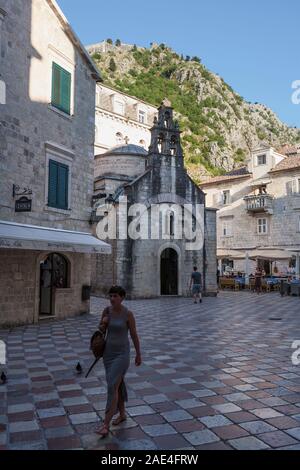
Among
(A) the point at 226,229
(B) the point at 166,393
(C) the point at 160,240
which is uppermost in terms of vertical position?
(A) the point at 226,229

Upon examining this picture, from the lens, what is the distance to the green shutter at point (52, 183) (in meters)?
12.9

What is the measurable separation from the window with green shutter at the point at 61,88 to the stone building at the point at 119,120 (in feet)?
81.5

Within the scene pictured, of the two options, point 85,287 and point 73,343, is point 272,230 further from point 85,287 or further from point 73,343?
point 73,343

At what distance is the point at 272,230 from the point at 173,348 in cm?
2805

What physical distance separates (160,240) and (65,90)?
1099cm

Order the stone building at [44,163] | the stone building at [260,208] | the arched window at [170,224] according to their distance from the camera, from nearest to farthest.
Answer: the stone building at [44,163]
the arched window at [170,224]
the stone building at [260,208]

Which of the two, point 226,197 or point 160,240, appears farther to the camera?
point 226,197

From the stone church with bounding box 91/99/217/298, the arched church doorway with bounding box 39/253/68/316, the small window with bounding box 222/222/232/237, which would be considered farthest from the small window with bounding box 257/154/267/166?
the arched church doorway with bounding box 39/253/68/316

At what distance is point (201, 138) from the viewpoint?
219 ft

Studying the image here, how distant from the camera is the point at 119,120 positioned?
137 feet

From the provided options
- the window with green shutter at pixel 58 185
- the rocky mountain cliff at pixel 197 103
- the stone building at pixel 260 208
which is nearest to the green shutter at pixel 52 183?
the window with green shutter at pixel 58 185

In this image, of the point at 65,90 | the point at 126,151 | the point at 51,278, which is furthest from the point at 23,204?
the point at 126,151

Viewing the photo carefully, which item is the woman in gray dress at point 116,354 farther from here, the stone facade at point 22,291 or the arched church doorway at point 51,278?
the arched church doorway at point 51,278

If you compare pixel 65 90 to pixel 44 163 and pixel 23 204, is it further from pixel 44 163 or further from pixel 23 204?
pixel 23 204
